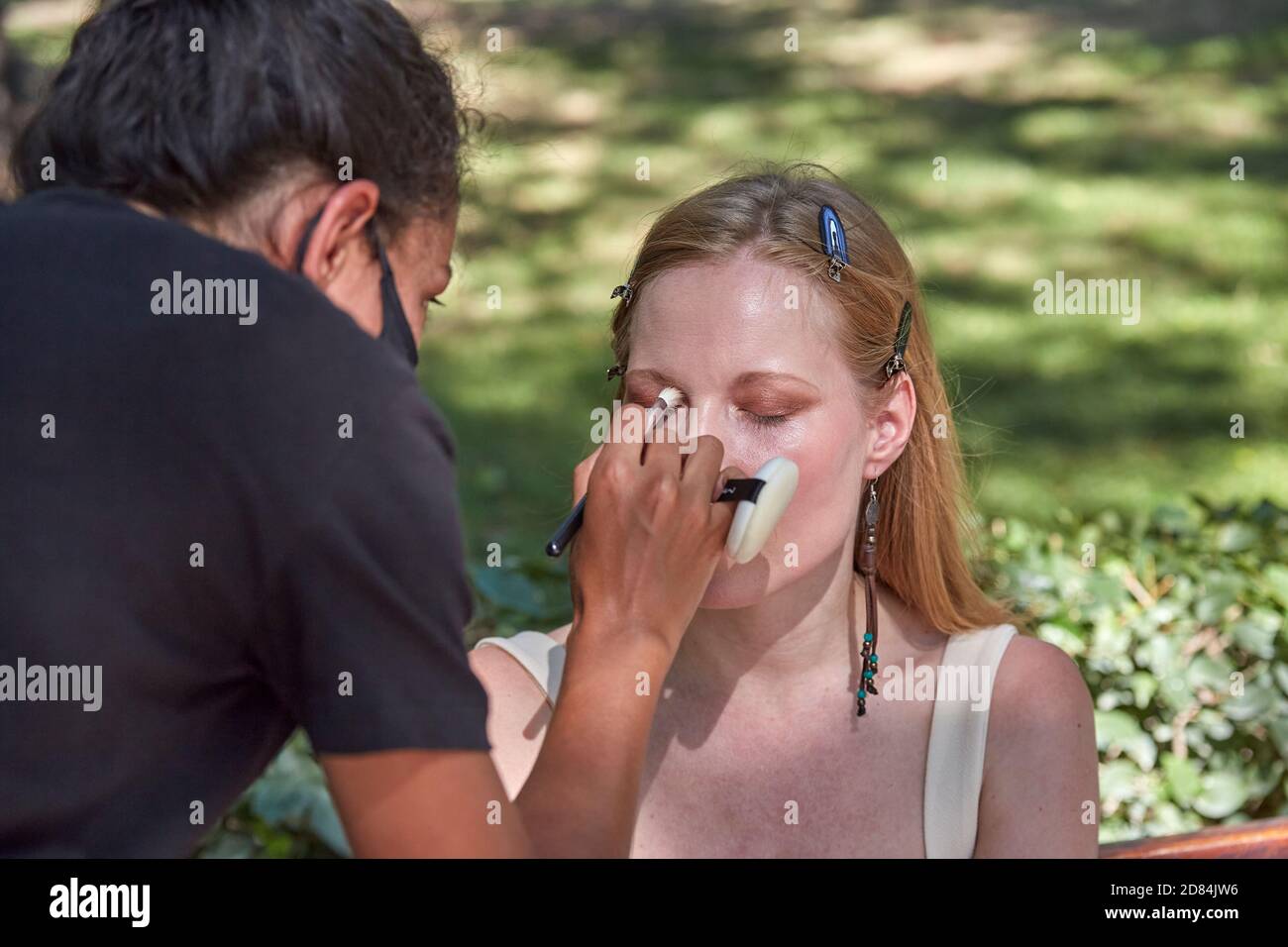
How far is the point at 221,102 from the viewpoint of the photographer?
5.53ft

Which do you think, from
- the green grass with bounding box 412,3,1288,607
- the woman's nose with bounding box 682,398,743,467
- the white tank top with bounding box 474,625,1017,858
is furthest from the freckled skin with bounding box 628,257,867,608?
the green grass with bounding box 412,3,1288,607

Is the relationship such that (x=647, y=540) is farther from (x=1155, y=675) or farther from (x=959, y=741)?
(x=1155, y=675)

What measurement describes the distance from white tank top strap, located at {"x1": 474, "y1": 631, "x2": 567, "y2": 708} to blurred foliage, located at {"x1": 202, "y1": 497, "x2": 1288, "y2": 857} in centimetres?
50

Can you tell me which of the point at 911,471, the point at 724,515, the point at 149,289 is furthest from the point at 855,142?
the point at 149,289

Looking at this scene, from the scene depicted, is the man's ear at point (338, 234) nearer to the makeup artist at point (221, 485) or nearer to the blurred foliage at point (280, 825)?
the makeup artist at point (221, 485)

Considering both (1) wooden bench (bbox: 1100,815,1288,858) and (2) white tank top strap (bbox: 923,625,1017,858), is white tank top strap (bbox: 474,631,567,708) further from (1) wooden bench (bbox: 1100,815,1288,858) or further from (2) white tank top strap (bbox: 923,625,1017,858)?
(1) wooden bench (bbox: 1100,815,1288,858)

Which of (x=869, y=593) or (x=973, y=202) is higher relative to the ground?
(x=973, y=202)

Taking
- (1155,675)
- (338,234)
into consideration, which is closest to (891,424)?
(1155,675)

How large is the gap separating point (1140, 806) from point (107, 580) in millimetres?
2246

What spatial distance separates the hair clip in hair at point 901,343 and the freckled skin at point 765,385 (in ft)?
0.43

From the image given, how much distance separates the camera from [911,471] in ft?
9.19

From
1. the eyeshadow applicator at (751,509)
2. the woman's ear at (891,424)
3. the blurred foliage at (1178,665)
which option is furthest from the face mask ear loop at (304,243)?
the blurred foliage at (1178,665)

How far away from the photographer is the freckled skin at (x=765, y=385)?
247cm

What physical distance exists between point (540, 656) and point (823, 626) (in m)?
0.52
